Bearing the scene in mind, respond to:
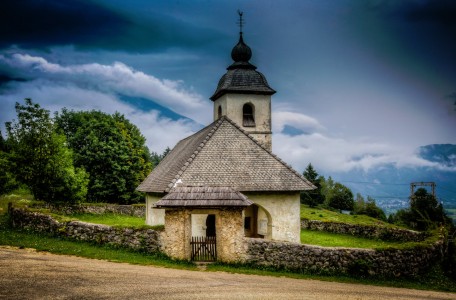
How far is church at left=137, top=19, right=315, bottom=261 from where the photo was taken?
1705 cm

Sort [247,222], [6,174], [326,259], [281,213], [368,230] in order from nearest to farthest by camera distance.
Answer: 1. [326,259]
2. [281,213]
3. [247,222]
4. [6,174]
5. [368,230]

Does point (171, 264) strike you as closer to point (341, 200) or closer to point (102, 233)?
point (102, 233)

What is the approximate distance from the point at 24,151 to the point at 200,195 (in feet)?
54.8

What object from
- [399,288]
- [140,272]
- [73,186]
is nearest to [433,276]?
[399,288]

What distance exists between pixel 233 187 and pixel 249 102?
10469mm

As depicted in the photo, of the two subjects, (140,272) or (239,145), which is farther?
(239,145)

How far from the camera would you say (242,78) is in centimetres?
2919

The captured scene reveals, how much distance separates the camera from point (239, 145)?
23.1m

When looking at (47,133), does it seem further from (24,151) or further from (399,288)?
(399,288)

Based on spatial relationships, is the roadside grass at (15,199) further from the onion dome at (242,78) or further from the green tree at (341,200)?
the green tree at (341,200)

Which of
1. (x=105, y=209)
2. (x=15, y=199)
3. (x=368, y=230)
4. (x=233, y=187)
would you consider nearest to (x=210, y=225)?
(x=233, y=187)

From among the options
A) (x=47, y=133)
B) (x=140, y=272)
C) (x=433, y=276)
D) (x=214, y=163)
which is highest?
(x=47, y=133)

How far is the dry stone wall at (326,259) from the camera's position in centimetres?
1634

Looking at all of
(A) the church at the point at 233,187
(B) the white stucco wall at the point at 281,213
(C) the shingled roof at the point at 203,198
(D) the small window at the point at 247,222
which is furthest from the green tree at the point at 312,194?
(C) the shingled roof at the point at 203,198
